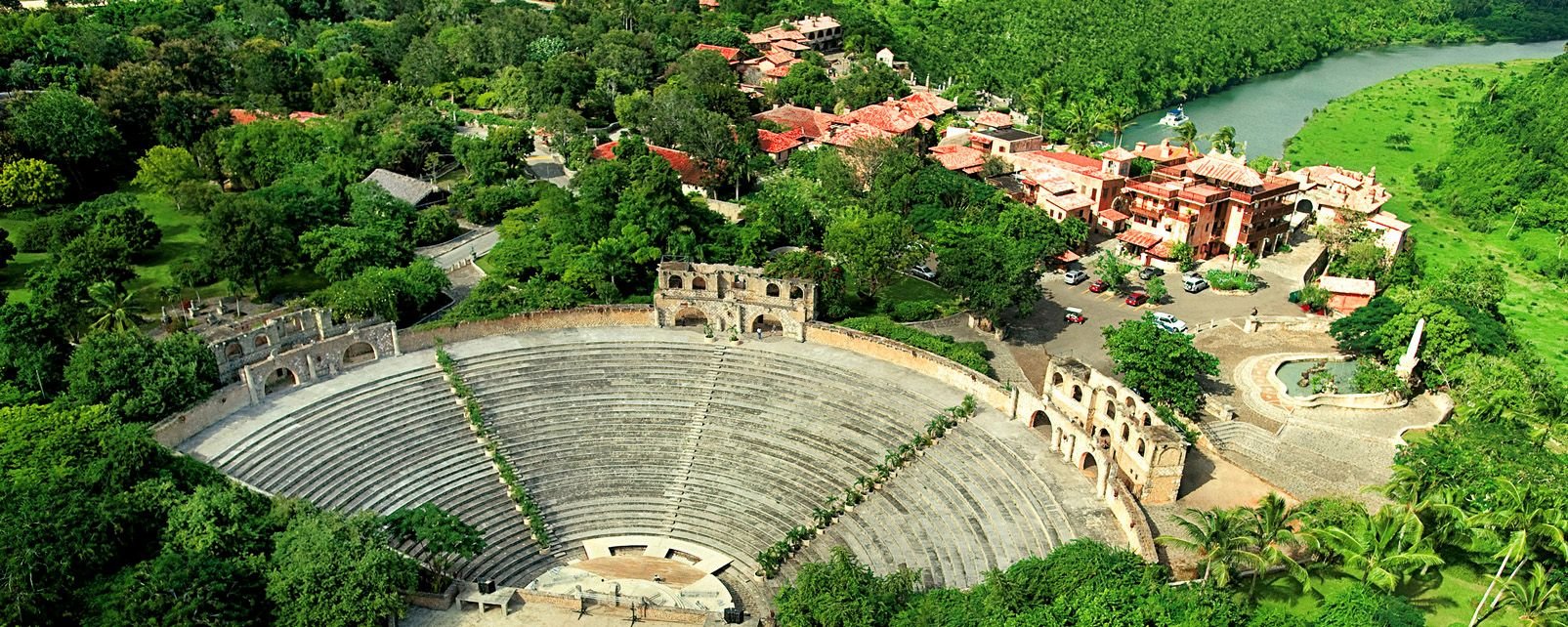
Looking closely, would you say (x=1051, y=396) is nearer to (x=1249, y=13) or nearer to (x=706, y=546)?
(x=706, y=546)

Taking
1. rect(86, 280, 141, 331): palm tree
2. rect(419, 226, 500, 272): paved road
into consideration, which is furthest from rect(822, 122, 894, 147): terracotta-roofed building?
rect(86, 280, 141, 331): palm tree

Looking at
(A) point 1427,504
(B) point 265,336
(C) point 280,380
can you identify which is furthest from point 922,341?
(B) point 265,336

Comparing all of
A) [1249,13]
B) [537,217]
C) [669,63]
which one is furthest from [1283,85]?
[537,217]

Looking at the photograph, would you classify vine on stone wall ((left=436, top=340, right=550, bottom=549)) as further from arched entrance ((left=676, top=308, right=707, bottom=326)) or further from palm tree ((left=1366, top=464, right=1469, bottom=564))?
palm tree ((left=1366, top=464, right=1469, bottom=564))

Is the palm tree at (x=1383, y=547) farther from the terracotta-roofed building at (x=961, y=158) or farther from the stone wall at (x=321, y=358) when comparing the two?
the terracotta-roofed building at (x=961, y=158)

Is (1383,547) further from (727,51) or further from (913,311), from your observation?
(727,51)

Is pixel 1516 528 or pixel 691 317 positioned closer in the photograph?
pixel 1516 528
